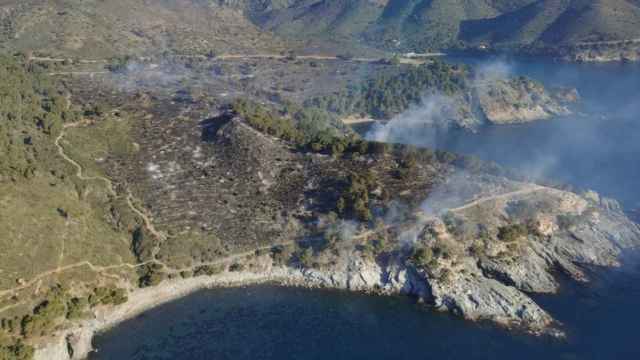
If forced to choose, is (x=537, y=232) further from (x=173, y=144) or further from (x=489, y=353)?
(x=173, y=144)

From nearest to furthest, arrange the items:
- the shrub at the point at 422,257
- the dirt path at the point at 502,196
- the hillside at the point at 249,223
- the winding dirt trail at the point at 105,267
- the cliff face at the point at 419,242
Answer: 1. the winding dirt trail at the point at 105,267
2. the hillside at the point at 249,223
3. the cliff face at the point at 419,242
4. the shrub at the point at 422,257
5. the dirt path at the point at 502,196

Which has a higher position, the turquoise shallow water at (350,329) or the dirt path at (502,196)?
the dirt path at (502,196)

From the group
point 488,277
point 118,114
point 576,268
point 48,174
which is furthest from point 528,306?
point 118,114

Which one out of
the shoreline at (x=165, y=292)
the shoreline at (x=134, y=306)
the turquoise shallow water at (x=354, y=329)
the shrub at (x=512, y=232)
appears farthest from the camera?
the shrub at (x=512, y=232)

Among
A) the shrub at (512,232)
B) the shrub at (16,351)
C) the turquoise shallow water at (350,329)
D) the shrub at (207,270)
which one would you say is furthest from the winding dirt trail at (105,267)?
the shrub at (512,232)

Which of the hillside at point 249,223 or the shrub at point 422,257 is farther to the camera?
the shrub at point 422,257

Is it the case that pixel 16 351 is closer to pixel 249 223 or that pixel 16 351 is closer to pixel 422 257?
pixel 249 223

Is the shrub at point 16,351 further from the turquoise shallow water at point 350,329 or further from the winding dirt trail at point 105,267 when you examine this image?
the turquoise shallow water at point 350,329

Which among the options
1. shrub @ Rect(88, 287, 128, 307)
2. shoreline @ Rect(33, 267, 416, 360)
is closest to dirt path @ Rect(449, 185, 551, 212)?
shoreline @ Rect(33, 267, 416, 360)

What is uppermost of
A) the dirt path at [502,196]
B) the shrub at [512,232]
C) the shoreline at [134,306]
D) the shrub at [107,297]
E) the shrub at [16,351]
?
the dirt path at [502,196]

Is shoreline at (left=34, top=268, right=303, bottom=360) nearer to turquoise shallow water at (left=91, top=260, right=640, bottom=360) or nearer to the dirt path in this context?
turquoise shallow water at (left=91, top=260, right=640, bottom=360)

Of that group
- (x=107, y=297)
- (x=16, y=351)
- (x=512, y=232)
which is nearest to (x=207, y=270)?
(x=107, y=297)
